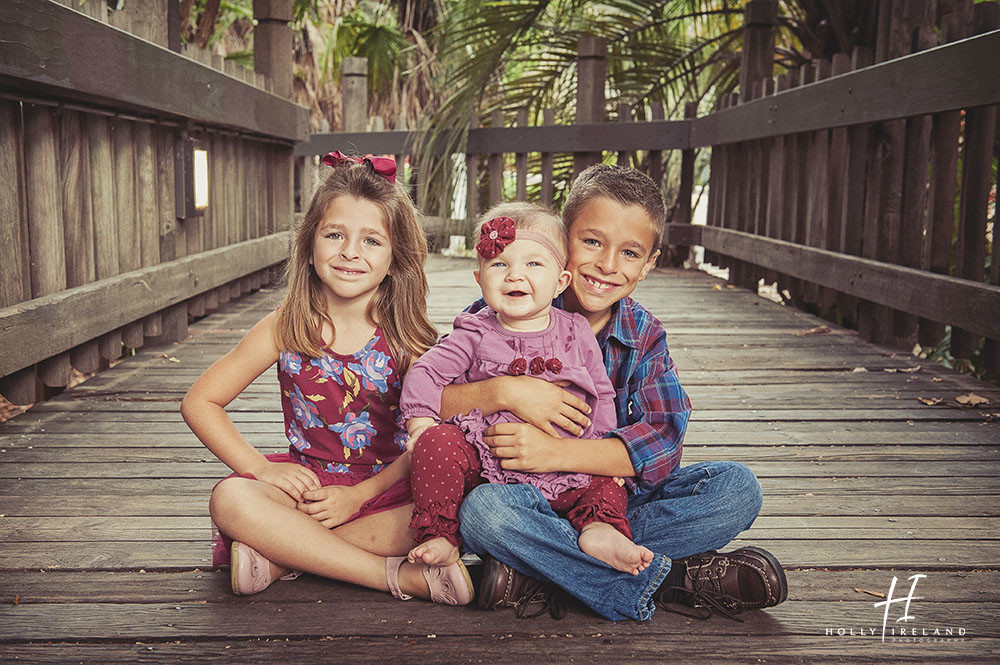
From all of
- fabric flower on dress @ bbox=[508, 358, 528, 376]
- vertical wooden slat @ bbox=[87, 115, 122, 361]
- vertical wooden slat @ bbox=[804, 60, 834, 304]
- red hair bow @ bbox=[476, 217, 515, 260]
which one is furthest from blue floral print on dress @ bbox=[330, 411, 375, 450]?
vertical wooden slat @ bbox=[804, 60, 834, 304]

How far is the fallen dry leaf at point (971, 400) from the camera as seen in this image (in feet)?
11.8

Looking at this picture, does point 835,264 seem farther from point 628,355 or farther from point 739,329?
point 628,355

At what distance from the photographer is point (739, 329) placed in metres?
5.32

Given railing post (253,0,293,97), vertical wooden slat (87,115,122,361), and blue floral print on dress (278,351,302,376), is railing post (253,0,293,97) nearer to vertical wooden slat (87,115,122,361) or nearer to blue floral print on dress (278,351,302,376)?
vertical wooden slat (87,115,122,361)

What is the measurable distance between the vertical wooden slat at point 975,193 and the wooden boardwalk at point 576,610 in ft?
1.44

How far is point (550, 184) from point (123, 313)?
478cm

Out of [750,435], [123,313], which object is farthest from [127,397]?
[750,435]

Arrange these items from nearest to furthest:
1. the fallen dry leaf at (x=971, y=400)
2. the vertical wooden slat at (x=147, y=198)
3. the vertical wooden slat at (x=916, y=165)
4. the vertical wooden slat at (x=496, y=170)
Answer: the fallen dry leaf at (x=971, y=400)
the vertical wooden slat at (x=916, y=165)
the vertical wooden slat at (x=147, y=198)
the vertical wooden slat at (x=496, y=170)

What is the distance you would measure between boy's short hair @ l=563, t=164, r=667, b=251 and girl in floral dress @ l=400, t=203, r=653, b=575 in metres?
0.13

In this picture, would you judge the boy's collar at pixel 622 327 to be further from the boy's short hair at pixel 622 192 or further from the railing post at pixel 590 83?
the railing post at pixel 590 83

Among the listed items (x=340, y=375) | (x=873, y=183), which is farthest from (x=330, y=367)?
(x=873, y=183)

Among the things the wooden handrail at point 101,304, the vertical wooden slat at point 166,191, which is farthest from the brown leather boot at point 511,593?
the vertical wooden slat at point 166,191

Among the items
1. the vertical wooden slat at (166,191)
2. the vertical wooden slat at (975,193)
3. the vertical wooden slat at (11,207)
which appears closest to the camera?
the vertical wooden slat at (11,207)

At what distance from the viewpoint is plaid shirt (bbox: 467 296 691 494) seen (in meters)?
2.08
